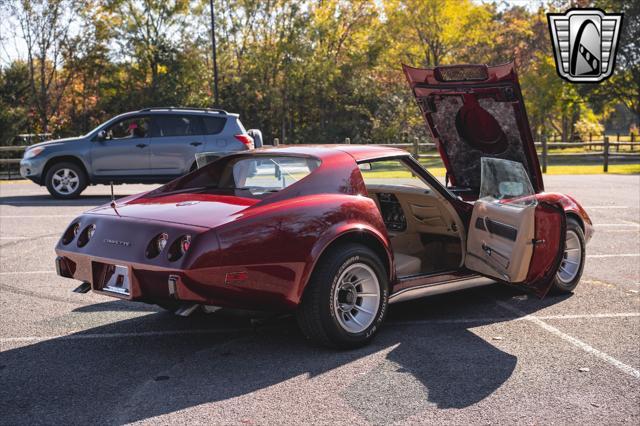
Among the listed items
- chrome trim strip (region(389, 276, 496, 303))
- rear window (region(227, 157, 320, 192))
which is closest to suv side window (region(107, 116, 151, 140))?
rear window (region(227, 157, 320, 192))

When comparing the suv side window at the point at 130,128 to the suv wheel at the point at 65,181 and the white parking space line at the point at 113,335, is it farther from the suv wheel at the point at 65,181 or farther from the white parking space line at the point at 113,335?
the white parking space line at the point at 113,335

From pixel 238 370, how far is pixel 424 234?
232 cm

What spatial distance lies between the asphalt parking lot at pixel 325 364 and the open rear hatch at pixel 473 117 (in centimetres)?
122

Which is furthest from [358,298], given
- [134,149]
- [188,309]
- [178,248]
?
[134,149]

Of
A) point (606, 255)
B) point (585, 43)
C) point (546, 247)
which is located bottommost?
point (606, 255)

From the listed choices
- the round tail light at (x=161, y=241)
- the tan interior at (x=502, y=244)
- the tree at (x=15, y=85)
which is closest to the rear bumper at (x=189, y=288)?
the round tail light at (x=161, y=241)

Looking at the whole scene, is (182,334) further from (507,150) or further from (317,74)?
(317,74)

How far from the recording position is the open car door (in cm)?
534

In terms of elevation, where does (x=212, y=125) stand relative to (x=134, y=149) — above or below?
above

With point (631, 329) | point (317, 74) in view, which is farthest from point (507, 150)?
point (317, 74)

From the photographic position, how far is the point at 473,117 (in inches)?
260

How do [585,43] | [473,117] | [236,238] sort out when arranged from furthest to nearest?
[585,43]
[473,117]
[236,238]

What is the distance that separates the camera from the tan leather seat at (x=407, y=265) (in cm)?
582

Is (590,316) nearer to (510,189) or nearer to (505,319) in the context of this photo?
(505,319)
